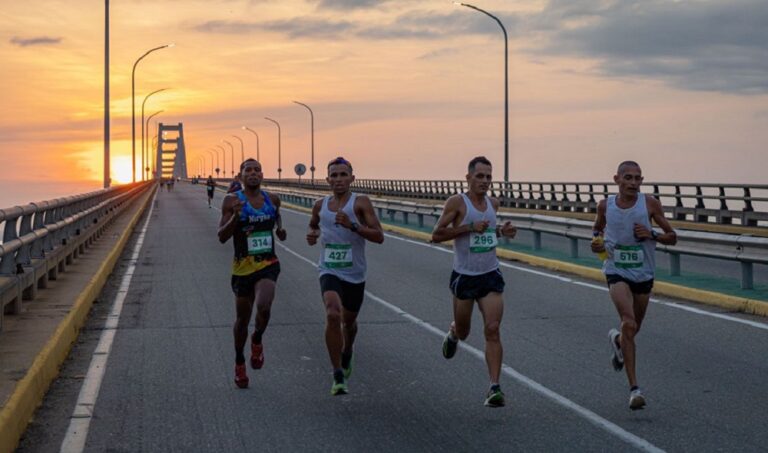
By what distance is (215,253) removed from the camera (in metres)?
26.2

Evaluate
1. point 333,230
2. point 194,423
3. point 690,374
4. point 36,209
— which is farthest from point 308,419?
point 36,209

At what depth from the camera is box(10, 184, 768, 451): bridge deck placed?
7.54 m

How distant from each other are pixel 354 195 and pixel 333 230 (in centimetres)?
46

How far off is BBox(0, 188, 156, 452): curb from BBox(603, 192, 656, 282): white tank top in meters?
4.37

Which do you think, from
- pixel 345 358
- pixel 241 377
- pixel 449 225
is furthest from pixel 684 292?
pixel 241 377

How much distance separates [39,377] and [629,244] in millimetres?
4546

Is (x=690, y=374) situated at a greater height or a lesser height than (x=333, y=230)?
lesser

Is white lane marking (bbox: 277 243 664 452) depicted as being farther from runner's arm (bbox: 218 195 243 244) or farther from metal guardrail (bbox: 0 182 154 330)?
metal guardrail (bbox: 0 182 154 330)

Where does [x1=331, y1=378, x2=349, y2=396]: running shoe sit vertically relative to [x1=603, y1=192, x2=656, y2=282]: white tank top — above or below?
below

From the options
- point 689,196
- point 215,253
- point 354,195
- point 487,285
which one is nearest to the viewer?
point 487,285

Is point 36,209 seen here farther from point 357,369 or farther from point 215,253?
point 215,253

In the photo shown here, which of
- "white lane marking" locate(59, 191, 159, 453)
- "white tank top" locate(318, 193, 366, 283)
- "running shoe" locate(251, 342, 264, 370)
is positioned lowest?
"white lane marking" locate(59, 191, 159, 453)

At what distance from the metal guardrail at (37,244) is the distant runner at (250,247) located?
8.07ft

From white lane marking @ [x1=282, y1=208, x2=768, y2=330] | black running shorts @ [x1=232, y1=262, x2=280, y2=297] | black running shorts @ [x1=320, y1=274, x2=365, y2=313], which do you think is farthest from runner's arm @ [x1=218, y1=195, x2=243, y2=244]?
white lane marking @ [x1=282, y1=208, x2=768, y2=330]
